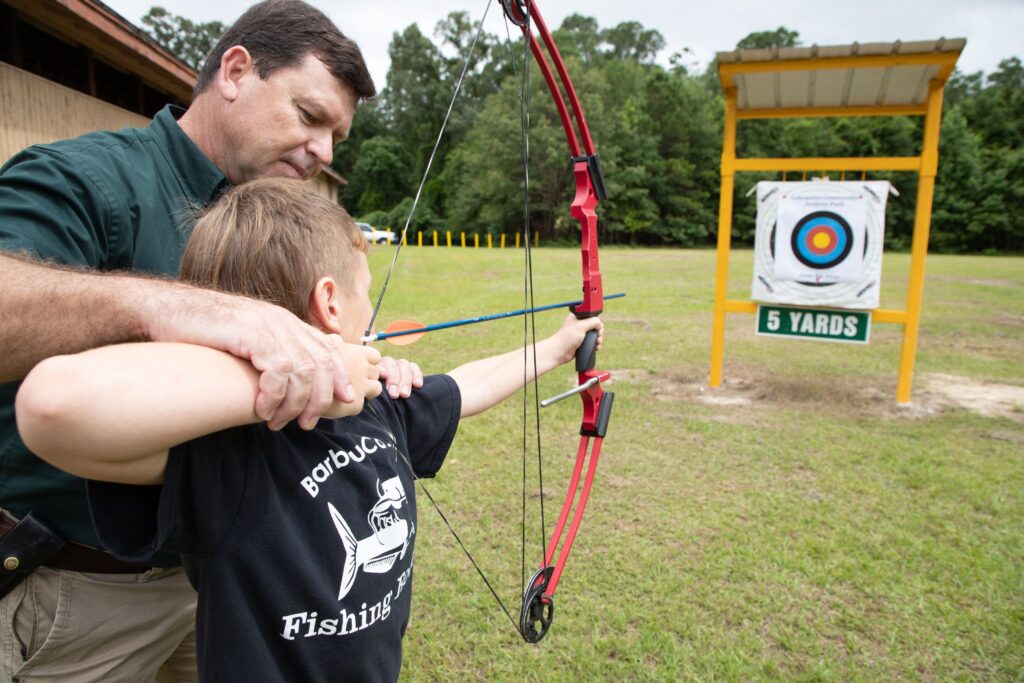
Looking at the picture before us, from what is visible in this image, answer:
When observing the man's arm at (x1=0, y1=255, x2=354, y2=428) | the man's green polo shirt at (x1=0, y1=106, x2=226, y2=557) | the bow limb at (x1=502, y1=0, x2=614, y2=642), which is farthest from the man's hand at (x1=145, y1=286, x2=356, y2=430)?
the bow limb at (x1=502, y1=0, x2=614, y2=642)

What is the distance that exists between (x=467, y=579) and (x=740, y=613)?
0.80 m

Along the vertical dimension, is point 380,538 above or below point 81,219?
below

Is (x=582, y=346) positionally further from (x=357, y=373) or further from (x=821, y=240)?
(x=821, y=240)

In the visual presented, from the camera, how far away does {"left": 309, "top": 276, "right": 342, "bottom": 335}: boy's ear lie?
75 cm

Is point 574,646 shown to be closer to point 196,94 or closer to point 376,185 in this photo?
point 196,94

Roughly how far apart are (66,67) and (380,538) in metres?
6.83

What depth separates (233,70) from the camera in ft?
3.55

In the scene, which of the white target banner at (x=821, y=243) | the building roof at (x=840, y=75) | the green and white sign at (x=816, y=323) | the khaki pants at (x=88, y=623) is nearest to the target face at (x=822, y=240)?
the white target banner at (x=821, y=243)

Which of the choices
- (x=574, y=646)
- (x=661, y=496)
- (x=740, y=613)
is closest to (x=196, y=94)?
(x=574, y=646)

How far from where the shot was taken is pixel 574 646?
1722 mm

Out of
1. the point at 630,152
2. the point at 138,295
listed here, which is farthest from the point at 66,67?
the point at 630,152

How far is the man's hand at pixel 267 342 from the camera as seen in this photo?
1.75 ft

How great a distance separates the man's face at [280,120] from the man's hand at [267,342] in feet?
1.92

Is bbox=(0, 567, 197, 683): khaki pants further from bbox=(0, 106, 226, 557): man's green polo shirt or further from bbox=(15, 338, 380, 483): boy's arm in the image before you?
bbox=(15, 338, 380, 483): boy's arm
